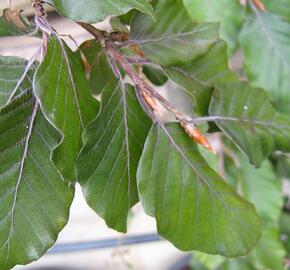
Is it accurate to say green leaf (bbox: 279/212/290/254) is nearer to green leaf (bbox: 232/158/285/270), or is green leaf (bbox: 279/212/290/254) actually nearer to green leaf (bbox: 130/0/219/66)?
green leaf (bbox: 232/158/285/270)

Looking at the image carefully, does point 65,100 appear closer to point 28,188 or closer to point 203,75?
point 28,188

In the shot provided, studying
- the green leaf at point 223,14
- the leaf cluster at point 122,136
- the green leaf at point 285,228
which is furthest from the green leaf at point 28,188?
the green leaf at point 285,228

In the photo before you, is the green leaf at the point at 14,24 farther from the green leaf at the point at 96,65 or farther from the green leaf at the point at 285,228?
the green leaf at the point at 285,228

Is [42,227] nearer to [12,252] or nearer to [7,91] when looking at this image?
[12,252]

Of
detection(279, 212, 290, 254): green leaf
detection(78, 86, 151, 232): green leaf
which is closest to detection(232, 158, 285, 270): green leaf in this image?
detection(279, 212, 290, 254): green leaf

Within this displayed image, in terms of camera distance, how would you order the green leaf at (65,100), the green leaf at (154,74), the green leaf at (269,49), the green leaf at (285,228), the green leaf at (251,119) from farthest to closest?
the green leaf at (285,228) → the green leaf at (269,49) → the green leaf at (154,74) → the green leaf at (251,119) → the green leaf at (65,100)

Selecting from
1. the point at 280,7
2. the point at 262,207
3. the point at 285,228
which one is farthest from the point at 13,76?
the point at 285,228

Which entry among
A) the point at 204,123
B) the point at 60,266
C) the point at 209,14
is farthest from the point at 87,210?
the point at 204,123
